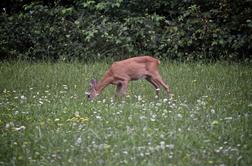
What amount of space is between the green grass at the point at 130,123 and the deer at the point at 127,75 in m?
0.22

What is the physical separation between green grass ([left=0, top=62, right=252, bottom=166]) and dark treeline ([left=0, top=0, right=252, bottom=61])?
10.7ft

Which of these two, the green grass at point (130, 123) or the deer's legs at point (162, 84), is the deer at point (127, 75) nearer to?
the deer's legs at point (162, 84)

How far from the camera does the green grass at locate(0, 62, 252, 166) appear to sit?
20.7 ft

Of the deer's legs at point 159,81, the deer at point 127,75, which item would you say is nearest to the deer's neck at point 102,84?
the deer at point 127,75

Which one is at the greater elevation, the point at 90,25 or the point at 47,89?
the point at 90,25

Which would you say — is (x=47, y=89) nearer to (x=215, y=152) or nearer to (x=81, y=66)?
(x=81, y=66)

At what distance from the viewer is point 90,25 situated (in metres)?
17.0

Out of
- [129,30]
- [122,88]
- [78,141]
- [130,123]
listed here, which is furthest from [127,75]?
[129,30]

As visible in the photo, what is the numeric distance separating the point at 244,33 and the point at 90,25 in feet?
13.9

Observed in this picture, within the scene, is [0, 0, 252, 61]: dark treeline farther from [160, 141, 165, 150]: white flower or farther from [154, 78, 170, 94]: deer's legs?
[160, 141, 165, 150]: white flower

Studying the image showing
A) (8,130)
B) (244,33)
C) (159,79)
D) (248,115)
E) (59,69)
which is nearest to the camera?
(8,130)

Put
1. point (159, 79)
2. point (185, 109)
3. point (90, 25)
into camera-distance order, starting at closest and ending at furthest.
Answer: point (185, 109)
point (159, 79)
point (90, 25)

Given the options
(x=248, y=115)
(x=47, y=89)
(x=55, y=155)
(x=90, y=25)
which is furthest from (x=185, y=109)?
(x=90, y=25)

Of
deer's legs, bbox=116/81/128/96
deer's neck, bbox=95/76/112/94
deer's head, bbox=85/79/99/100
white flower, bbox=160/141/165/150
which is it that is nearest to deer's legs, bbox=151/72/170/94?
deer's legs, bbox=116/81/128/96
